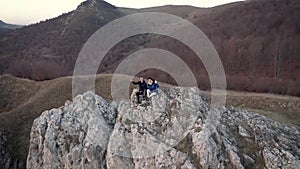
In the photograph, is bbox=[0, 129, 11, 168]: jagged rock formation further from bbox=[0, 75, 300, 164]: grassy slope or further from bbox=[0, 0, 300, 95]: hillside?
bbox=[0, 0, 300, 95]: hillside

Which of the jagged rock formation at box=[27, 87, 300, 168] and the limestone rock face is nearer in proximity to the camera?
the jagged rock formation at box=[27, 87, 300, 168]

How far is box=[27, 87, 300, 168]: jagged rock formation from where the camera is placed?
25.6 m

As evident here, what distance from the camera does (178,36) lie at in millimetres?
185375

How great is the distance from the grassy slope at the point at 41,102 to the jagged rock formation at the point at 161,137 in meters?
14.0

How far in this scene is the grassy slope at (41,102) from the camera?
47.3 metres

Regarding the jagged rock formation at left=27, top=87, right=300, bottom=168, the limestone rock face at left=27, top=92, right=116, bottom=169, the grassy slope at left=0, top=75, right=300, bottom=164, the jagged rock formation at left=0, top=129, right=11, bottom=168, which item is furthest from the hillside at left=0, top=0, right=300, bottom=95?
the limestone rock face at left=27, top=92, right=116, bottom=169

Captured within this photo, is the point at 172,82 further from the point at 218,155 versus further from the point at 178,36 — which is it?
the point at 178,36

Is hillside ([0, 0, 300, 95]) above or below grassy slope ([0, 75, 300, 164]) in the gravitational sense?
above

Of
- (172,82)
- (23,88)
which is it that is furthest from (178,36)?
(23,88)

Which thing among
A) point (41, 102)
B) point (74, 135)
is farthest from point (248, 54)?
point (74, 135)

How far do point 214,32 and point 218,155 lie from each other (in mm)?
137914

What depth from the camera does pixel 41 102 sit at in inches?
2275

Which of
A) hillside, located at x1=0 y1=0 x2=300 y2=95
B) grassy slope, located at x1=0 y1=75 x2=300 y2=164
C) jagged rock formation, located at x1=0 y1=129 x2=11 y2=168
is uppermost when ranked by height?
hillside, located at x1=0 y1=0 x2=300 y2=95

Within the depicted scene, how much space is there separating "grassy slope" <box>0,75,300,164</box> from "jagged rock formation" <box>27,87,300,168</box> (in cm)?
1400
